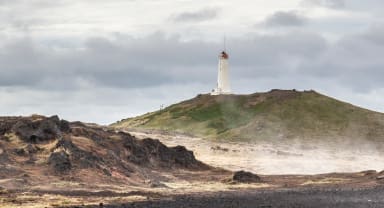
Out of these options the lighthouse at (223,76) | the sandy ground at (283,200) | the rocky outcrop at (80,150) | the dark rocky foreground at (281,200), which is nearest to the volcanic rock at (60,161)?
the rocky outcrop at (80,150)

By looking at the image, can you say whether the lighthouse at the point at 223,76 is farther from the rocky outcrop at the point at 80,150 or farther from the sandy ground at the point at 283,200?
the sandy ground at the point at 283,200

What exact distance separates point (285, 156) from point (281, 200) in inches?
2503

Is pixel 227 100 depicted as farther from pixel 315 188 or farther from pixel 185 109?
pixel 315 188

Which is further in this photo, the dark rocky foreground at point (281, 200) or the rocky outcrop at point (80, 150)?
the rocky outcrop at point (80, 150)

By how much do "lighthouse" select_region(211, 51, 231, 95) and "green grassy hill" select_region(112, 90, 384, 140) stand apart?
148cm

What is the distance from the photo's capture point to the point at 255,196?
73.4 metres

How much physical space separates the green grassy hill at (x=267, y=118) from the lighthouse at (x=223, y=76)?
4.85ft

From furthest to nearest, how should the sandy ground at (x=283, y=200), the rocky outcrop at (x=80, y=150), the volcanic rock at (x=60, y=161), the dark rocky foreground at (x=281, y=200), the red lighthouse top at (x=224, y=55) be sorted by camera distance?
the red lighthouse top at (x=224, y=55) → the rocky outcrop at (x=80, y=150) → the volcanic rock at (x=60, y=161) → the sandy ground at (x=283, y=200) → the dark rocky foreground at (x=281, y=200)

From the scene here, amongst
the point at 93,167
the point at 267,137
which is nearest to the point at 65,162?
the point at 93,167

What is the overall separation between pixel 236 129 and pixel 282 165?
1738 inches

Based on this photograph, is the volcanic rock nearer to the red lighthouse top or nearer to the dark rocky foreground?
the dark rocky foreground

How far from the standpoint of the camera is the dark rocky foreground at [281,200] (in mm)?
62500

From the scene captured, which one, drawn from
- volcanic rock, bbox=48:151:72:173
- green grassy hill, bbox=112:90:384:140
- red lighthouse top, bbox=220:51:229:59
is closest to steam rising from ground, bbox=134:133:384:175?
green grassy hill, bbox=112:90:384:140

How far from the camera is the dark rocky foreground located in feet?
205
